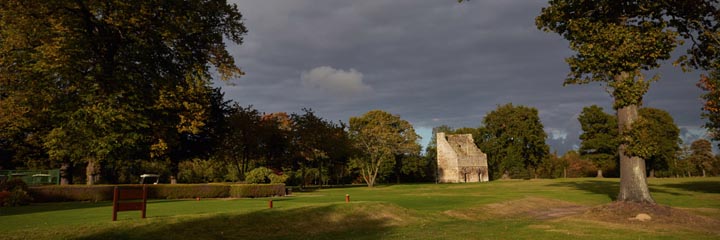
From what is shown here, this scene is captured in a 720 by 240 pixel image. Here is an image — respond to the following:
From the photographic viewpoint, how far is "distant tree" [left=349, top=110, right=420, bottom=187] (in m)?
69.4

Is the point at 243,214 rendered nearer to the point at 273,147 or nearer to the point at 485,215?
the point at 485,215

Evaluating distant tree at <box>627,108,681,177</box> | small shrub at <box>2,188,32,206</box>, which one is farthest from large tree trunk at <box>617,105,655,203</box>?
distant tree at <box>627,108,681,177</box>

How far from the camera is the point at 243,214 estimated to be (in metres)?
16.5

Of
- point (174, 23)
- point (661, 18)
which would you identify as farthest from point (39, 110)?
point (661, 18)

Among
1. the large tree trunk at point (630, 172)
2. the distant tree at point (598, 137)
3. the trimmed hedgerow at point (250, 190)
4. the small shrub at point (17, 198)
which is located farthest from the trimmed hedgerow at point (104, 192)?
the distant tree at point (598, 137)

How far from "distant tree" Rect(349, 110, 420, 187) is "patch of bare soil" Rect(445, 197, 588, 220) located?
39735 mm

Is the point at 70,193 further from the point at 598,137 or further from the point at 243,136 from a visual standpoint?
the point at 598,137

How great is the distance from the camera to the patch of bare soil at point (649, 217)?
17069mm

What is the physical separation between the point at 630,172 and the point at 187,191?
27.6m

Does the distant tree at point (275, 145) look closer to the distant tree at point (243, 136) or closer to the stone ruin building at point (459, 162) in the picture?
the distant tree at point (243, 136)

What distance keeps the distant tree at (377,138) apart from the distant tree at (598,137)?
34.0 m

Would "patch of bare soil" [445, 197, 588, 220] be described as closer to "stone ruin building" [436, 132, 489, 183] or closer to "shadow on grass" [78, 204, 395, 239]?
"shadow on grass" [78, 204, 395, 239]

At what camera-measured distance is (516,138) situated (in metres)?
82.0

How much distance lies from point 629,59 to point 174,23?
25352 mm
